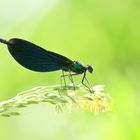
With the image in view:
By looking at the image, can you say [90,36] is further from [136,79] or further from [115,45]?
[136,79]

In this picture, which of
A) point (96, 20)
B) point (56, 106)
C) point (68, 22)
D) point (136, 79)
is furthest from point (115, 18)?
point (56, 106)

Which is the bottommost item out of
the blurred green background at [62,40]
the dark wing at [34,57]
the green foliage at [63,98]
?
the green foliage at [63,98]

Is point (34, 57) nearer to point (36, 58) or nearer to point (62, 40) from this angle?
point (36, 58)

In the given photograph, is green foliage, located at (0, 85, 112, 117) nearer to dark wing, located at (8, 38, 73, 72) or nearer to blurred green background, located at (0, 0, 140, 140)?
dark wing, located at (8, 38, 73, 72)

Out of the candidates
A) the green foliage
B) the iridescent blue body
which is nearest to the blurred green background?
the iridescent blue body

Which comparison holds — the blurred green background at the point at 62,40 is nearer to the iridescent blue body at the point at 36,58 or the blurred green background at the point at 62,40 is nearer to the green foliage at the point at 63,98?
the iridescent blue body at the point at 36,58

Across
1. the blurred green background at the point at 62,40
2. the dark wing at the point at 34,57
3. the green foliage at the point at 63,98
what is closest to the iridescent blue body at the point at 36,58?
the dark wing at the point at 34,57
